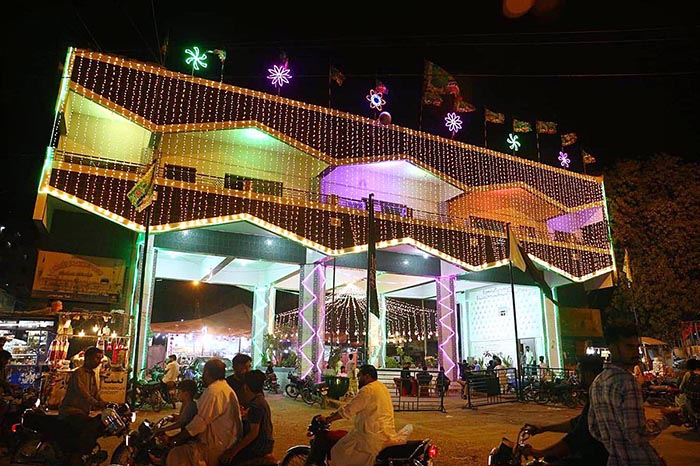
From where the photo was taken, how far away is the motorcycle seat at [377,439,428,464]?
4.46 metres

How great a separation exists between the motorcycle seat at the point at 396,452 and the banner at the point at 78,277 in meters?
12.1

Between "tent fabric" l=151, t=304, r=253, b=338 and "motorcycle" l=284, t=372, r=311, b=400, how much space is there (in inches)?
242

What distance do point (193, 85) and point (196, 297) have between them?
521 inches

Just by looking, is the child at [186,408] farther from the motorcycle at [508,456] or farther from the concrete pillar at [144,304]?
the concrete pillar at [144,304]

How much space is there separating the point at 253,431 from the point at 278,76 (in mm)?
16000

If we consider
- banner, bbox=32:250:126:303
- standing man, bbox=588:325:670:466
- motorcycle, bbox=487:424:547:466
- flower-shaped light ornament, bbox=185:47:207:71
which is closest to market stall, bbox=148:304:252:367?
banner, bbox=32:250:126:303

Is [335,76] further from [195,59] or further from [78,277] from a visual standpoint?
[78,277]

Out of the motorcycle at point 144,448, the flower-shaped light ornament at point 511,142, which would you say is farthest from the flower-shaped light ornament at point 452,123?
the motorcycle at point 144,448

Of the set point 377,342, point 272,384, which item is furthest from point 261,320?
point 377,342

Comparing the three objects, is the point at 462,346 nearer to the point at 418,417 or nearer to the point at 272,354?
the point at 272,354

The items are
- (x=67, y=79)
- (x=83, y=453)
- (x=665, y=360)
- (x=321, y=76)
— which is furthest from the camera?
(x=665, y=360)

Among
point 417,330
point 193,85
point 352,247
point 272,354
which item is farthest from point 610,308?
point 193,85

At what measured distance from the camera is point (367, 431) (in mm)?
4434

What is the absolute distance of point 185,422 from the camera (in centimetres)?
424
